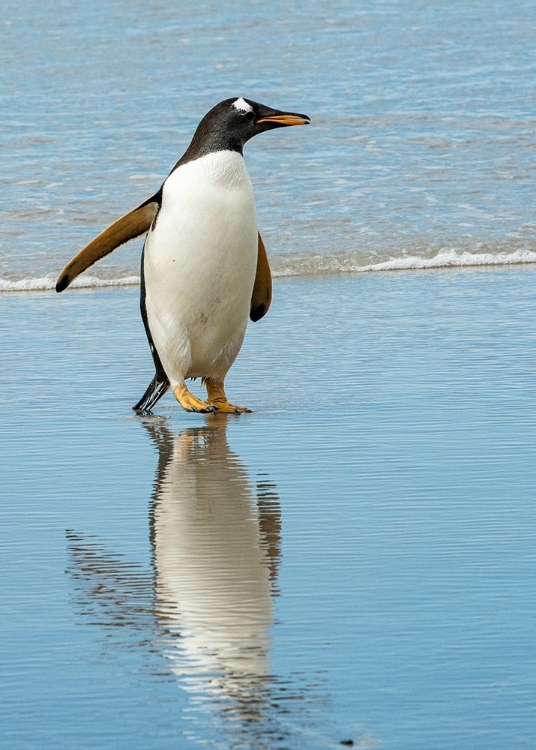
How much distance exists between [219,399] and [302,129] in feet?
30.1

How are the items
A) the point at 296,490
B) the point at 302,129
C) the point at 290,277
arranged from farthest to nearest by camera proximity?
the point at 302,129
the point at 290,277
the point at 296,490

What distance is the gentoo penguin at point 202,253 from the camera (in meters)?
5.03

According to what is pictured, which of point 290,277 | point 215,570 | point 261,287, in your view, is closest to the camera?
point 215,570

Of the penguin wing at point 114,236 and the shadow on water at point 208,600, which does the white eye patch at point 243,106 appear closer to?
the penguin wing at point 114,236

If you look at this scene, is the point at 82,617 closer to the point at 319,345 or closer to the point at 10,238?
the point at 319,345

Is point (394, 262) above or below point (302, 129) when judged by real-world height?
below

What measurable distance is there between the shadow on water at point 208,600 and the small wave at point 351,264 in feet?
15.3

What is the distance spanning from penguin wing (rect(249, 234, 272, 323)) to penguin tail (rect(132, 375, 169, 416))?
51cm

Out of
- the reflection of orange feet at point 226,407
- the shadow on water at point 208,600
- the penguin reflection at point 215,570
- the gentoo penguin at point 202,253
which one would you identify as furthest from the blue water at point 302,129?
the shadow on water at point 208,600

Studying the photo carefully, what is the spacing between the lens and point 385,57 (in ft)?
57.1

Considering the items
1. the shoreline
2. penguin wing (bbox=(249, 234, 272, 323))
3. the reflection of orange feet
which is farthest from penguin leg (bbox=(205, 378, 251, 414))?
the shoreline

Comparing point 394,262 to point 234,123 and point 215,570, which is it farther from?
point 215,570

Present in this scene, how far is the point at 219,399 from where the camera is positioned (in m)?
5.20

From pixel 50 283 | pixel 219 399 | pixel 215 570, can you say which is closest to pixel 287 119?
pixel 219 399
